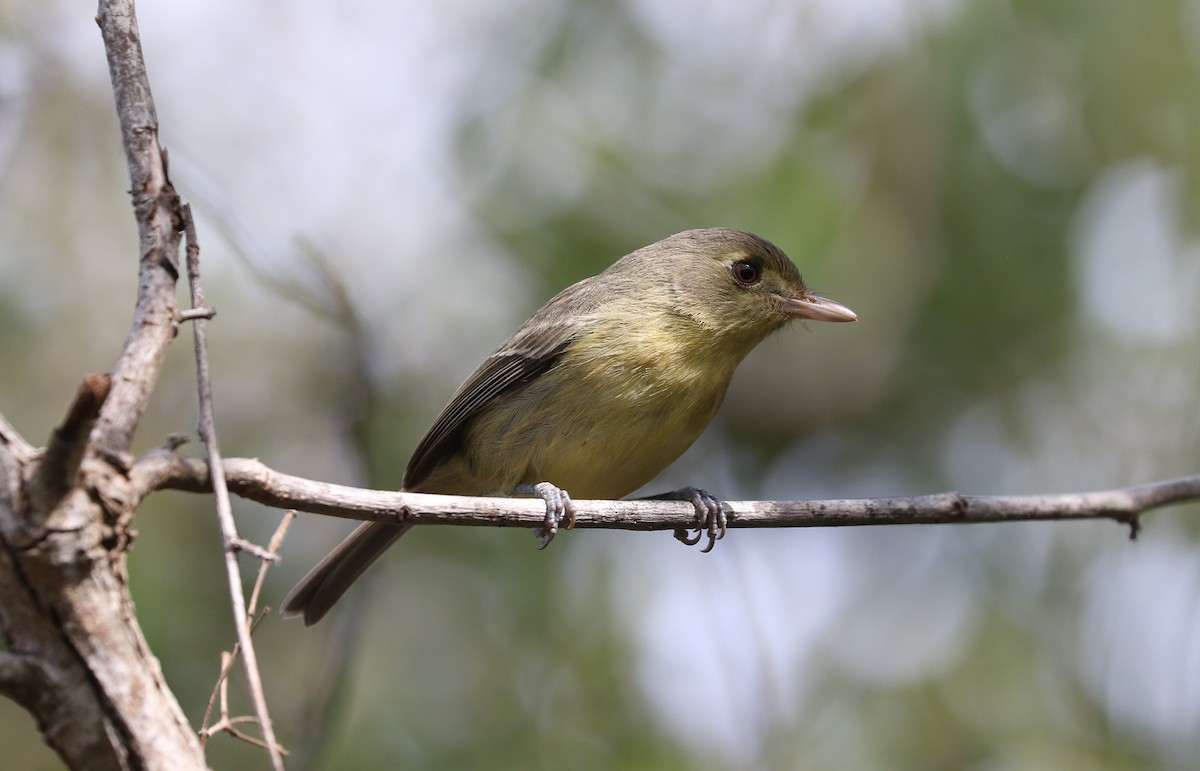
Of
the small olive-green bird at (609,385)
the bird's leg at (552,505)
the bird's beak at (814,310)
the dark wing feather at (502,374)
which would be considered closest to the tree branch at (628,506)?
the bird's leg at (552,505)

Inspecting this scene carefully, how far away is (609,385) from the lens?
421 centimetres

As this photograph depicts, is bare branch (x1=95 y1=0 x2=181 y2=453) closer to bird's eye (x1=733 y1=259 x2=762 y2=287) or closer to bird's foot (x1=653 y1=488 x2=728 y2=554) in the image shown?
bird's foot (x1=653 y1=488 x2=728 y2=554)

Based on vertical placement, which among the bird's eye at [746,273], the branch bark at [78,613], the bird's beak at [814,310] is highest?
the bird's eye at [746,273]

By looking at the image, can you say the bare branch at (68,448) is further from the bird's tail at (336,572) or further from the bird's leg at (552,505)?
the bird's tail at (336,572)

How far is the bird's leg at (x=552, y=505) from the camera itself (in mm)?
3388

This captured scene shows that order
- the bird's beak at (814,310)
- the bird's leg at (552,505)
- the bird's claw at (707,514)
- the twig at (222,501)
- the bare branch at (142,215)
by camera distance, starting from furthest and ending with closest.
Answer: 1. the bird's beak at (814,310)
2. the bird's claw at (707,514)
3. the bird's leg at (552,505)
4. the bare branch at (142,215)
5. the twig at (222,501)

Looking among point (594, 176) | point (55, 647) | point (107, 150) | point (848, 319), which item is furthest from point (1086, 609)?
point (107, 150)

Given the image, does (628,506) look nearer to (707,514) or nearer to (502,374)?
(707,514)

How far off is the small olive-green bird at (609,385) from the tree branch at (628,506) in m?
0.45

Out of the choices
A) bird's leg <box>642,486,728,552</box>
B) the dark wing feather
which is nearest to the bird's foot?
bird's leg <box>642,486,728,552</box>

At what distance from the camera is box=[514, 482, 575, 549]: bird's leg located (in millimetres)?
3388

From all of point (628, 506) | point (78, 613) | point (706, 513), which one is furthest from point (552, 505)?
point (78, 613)

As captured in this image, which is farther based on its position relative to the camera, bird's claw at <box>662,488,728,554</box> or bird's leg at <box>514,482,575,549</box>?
bird's claw at <box>662,488,728,554</box>

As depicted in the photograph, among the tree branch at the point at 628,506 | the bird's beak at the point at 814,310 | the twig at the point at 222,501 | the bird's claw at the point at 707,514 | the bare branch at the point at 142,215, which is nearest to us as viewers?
the twig at the point at 222,501
